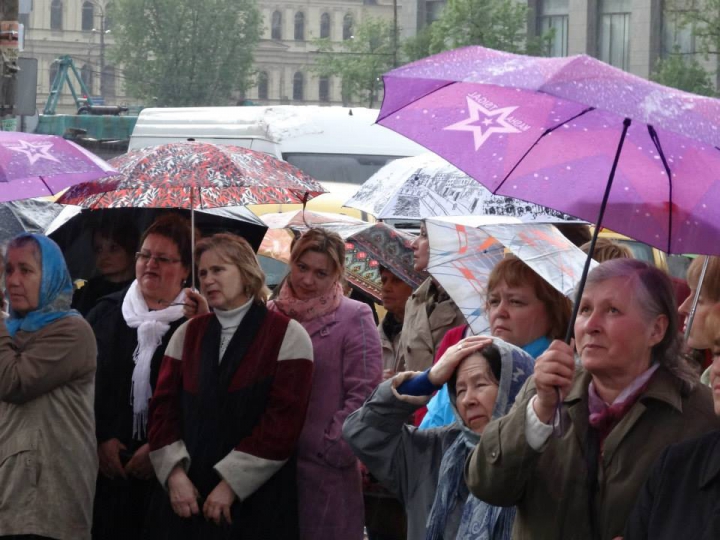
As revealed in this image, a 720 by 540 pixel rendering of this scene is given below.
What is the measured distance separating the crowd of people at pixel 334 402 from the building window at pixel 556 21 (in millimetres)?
43948

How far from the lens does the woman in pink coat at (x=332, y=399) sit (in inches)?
210

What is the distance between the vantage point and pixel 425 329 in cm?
604

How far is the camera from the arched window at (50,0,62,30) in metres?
86.8

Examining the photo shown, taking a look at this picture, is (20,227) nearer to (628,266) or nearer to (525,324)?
(525,324)

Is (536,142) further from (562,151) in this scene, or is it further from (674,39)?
(674,39)

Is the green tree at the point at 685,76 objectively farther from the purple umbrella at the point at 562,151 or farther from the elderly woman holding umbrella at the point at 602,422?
the elderly woman holding umbrella at the point at 602,422

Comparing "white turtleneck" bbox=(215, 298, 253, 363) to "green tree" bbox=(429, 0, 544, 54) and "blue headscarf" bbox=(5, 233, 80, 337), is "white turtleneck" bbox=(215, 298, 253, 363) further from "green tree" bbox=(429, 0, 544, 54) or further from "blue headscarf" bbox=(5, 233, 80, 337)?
"green tree" bbox=(429, 0, 544, 54)

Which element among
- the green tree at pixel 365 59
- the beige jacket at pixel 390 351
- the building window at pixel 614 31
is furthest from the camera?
the green tree at pixel 365 59

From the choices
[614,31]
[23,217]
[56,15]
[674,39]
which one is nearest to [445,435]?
[23,217]

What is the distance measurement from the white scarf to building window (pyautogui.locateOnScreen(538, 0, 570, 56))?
44.5 meters

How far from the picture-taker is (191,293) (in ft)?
18.8

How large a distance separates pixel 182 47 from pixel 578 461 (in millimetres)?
63513

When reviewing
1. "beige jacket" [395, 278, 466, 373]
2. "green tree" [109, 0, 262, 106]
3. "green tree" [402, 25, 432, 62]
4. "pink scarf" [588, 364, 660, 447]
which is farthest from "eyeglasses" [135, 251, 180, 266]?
"green tree" [109, 0, 262, 106]

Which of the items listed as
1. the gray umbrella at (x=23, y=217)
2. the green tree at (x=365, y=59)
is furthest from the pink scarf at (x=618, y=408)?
the green tree at (x=365, y=59)
